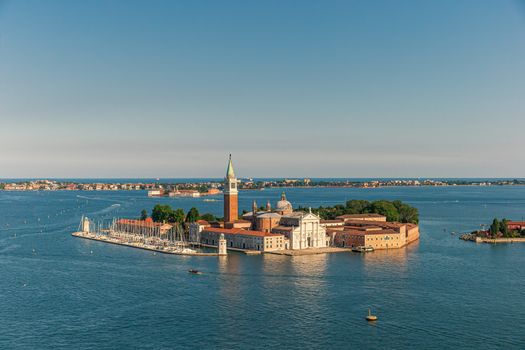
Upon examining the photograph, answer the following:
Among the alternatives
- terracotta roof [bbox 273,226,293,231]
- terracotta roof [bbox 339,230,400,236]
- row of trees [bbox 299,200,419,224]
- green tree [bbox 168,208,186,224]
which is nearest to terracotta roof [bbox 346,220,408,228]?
terracotta roof [bbox 339,230,400,236]

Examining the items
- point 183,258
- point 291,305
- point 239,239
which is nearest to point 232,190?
point 239,239

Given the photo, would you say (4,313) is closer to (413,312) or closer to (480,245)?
(413,312)

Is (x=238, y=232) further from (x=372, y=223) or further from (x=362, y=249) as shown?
(x=372, y=223)

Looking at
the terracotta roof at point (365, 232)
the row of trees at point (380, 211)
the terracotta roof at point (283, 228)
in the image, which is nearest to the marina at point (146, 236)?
the terracotta roof at point (283, 228)

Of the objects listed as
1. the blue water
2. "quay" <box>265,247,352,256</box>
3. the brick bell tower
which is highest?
the brick bell tower

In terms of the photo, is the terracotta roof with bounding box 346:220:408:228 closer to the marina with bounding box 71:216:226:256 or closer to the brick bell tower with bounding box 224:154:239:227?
the brick bell tower with bounding box 224:154:239:227
